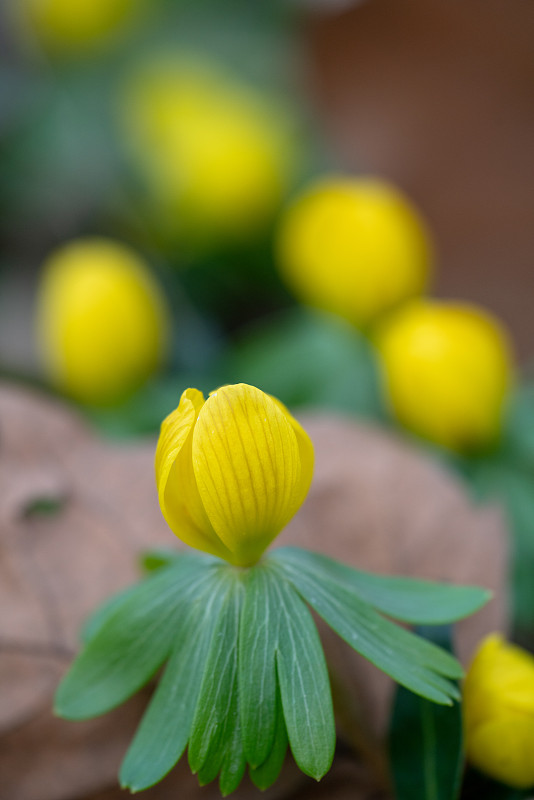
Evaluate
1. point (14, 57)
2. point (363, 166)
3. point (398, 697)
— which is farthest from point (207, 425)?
point (14, 57)

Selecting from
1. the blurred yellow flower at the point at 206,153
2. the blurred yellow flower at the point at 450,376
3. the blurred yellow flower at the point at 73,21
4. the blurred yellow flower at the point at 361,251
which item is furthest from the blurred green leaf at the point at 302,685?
the blurred yellow flower at the point at 73,21

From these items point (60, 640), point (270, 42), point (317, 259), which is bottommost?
point (60, 640)

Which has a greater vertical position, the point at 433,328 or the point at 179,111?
the point at 179,111

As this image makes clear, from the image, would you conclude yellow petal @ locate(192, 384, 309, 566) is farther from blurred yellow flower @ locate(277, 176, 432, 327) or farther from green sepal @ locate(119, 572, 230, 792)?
blurred yellow flower @ locate(277, 176, 432, 327)

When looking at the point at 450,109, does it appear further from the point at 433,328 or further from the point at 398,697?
the point at 398,697

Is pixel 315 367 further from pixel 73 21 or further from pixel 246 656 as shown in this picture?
pixel 73 21

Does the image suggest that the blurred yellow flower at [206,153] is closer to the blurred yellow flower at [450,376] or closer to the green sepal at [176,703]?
the blurred yellow flower at [450,376]

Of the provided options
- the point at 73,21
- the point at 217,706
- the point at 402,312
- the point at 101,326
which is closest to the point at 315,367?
the point at 402,312
